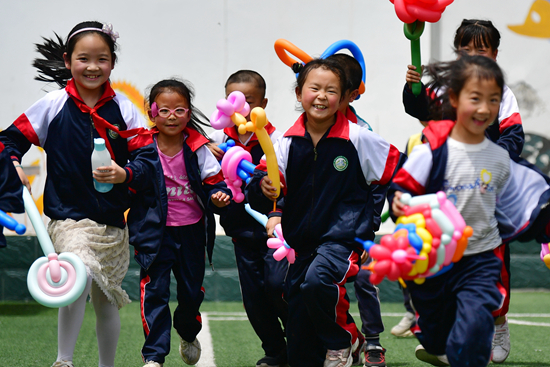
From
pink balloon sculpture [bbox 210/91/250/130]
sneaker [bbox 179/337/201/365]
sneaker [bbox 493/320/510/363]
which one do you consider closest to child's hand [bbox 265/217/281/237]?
pink balloon sculpture [bbox 210/91/250/130]

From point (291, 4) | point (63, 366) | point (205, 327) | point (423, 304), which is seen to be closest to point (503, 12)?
point (291, 4)

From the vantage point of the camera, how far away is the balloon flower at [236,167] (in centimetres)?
401

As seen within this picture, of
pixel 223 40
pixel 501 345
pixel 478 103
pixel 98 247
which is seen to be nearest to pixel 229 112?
pixel 98 247

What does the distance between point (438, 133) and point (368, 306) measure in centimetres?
166

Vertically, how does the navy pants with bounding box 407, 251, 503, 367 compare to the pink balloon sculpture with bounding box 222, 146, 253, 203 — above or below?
below

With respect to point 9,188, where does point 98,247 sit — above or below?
below

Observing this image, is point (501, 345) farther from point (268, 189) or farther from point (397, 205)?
point (268, 189)

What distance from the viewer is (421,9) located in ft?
12.1

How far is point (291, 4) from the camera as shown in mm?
7742

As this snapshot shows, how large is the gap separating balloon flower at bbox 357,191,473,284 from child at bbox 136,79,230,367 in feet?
4.59

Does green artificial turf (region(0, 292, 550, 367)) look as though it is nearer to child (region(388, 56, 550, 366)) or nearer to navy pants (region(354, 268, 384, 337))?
navy pants (region(354, 268, 384, 337))

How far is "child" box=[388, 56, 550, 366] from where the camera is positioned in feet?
9.80

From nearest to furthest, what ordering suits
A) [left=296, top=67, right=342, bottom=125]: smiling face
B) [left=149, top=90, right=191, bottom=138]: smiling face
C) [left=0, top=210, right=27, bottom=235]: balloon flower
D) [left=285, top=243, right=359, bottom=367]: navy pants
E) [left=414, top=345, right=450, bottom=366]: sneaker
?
[left=0, top=210, right=27, bottom=235]: balloon flower < [left=285, top=243, right=359, bottom=367]: navy pants < [left=296, top=67, right=342, bottom=125]: smiling face < [left=414, top=345, right=450, bottom=366]: sneaker < [left=149, top=90, right=191, bottom=138]: smiling face

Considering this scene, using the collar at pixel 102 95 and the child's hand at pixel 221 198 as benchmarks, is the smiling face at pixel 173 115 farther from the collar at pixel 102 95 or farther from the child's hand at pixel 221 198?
the child's hand at pixel 221 198
